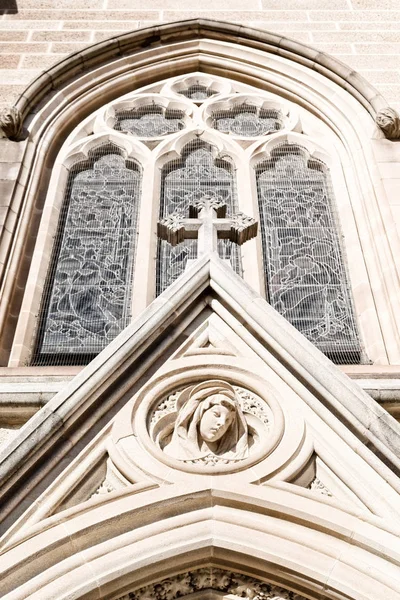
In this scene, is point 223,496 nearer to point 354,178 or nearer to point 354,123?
point 354,178

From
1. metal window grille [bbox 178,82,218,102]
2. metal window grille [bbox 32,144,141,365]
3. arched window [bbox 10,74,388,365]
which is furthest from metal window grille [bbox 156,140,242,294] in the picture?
metal window grille [bbox 178,82,218,102]

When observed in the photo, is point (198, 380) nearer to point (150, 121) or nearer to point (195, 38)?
point (150, 121)

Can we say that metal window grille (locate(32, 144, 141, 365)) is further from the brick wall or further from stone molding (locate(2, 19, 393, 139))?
the brick wall

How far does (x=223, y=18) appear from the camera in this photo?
10.9m

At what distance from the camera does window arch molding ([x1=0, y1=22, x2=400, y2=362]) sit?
7863 mm

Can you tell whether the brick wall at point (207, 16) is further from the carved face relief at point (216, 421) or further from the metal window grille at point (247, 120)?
the carved face relief at point (216, 421)

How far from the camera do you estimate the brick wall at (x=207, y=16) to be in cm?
1007

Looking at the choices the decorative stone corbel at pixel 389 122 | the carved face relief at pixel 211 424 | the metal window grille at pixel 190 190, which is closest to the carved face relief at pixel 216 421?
the carved face relief at pixel 211 424

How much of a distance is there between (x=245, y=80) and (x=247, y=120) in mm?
733

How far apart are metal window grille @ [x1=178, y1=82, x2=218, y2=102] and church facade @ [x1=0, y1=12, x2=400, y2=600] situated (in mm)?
31


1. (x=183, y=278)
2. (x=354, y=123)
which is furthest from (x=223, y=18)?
(x=183, y=278)

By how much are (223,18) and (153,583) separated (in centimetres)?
777

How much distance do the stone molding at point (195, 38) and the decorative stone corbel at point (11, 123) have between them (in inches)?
6.5

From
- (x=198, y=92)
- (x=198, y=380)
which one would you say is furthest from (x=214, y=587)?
(x=198, y=92)
